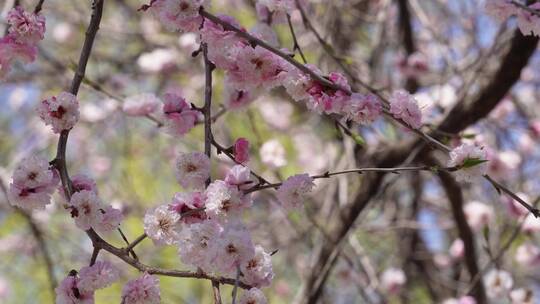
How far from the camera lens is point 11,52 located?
119cm

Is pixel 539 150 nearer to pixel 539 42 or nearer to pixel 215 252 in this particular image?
pixel 539 42

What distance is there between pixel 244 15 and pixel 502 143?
55.8 inches

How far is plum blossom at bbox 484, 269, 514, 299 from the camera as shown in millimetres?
Result: 2141

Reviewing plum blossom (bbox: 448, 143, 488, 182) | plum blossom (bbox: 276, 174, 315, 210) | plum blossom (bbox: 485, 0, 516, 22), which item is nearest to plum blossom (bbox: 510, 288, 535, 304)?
plum blossom (bbox: 485, 0, 516, 22)

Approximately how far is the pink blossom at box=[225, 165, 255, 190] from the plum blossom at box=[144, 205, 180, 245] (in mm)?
92

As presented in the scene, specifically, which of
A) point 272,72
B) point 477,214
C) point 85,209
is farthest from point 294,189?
point 477,214

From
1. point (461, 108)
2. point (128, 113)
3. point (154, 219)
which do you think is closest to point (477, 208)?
point (461, 108)

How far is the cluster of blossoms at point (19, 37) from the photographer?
1155 millimetres

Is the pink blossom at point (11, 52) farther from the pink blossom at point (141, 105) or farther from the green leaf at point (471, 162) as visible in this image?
the green leaf at point (471, 162)

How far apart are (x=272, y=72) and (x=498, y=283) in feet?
4.43

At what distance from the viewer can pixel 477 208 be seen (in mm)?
2611

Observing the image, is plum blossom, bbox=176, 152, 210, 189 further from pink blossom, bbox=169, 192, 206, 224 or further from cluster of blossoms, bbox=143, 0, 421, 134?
cluster of blossoms, bbox=143, 0, 421, 134

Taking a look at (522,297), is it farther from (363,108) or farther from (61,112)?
(61,112)

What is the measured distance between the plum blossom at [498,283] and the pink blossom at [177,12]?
1.38 metres
